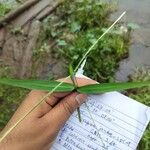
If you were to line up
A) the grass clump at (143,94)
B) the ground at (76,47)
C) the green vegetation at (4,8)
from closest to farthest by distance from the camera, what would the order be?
the grass clump at (143,94)
the ground at (76,47)
the green vegetation at (4,8)

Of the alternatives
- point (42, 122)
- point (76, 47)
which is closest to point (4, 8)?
point (76, 47)

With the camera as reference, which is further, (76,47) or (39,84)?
(76,47)

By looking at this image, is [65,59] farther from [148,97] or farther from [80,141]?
[80,141]

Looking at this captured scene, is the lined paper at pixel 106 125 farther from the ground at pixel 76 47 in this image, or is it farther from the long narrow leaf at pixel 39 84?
the ground at pixel 76 47

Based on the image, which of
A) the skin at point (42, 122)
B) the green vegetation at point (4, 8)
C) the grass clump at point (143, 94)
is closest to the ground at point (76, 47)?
the grass clump at point (143, 94)

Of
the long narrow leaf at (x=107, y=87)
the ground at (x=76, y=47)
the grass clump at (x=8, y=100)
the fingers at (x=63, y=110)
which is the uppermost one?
the long narrow leaf at (x=107, y=87)

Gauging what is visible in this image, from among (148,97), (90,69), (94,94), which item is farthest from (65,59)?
(94,94)

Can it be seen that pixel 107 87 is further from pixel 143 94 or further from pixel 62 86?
pixel 143 94

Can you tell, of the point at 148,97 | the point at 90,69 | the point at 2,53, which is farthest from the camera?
the point at 2,53
